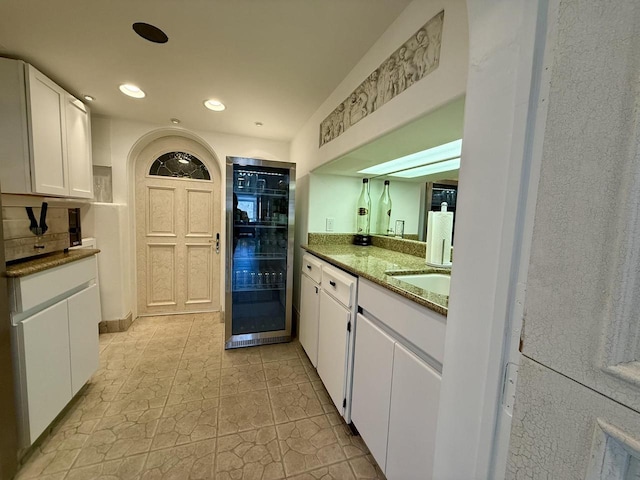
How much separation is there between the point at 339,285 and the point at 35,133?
2.14 meters

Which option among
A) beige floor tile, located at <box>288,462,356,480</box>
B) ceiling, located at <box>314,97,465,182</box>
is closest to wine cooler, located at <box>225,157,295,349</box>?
ceiling, located at <box>314,97,465,182</box>

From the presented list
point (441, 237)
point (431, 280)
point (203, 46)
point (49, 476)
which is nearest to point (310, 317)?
point (431, 280)

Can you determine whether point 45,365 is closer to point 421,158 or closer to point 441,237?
point 441,237

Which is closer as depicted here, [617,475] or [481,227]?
[617,475]

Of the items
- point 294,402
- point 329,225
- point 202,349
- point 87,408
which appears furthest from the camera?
point 329,225

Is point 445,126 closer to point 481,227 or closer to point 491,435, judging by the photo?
point 481,227

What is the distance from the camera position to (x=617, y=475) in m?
0.29

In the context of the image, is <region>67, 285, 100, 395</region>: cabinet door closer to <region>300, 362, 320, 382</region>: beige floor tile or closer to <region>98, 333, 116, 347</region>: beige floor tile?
<region>98, 333, 116, 347</region>: beige floor tile

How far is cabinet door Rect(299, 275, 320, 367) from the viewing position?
188 centimetres

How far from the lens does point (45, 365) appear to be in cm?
129

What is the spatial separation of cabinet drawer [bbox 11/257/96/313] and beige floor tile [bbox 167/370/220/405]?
0.92m

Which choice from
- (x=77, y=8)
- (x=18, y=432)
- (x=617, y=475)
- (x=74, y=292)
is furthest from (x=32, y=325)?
(x=617, y=475)

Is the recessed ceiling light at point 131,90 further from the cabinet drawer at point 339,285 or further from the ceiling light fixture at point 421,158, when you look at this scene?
the cabinet drawer at point 339,285

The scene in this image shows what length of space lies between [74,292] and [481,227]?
2111mm
